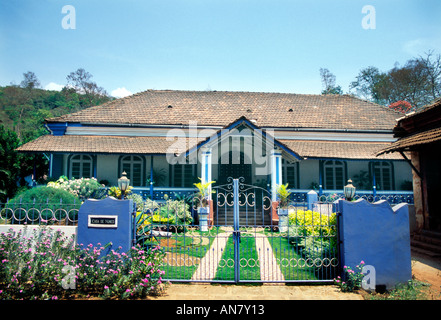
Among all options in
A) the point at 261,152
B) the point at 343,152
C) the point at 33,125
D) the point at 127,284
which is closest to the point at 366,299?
the point at 127,284

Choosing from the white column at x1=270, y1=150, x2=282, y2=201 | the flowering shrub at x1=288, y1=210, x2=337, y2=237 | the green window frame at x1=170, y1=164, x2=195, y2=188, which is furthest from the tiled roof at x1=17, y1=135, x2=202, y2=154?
the flowering shrub at x1=288, y1=210, x2=337, y2=237

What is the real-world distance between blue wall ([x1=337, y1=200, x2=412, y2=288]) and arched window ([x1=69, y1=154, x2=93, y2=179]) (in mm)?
14515

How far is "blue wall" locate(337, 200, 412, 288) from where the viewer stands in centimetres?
591

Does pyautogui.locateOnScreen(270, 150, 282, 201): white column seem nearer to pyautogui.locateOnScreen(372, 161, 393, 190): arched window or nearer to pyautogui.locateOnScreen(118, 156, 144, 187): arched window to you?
pyautogui.locateOnScreen(372, 161, 393, 190): arched window

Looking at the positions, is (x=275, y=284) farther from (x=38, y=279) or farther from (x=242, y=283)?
(x=38, y=279)

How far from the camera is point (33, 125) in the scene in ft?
125

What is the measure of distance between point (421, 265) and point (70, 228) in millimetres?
8725

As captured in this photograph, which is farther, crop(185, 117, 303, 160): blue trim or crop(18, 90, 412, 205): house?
crop(18, 90, 412, 205): house

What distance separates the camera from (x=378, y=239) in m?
5.97

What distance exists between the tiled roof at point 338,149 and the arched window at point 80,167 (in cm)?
1153

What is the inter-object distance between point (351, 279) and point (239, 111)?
14892 mm

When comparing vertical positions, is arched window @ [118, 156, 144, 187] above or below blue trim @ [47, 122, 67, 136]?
below

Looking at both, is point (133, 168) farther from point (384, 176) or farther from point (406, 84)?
point (406, 84)

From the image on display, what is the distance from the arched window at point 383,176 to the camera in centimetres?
1695
